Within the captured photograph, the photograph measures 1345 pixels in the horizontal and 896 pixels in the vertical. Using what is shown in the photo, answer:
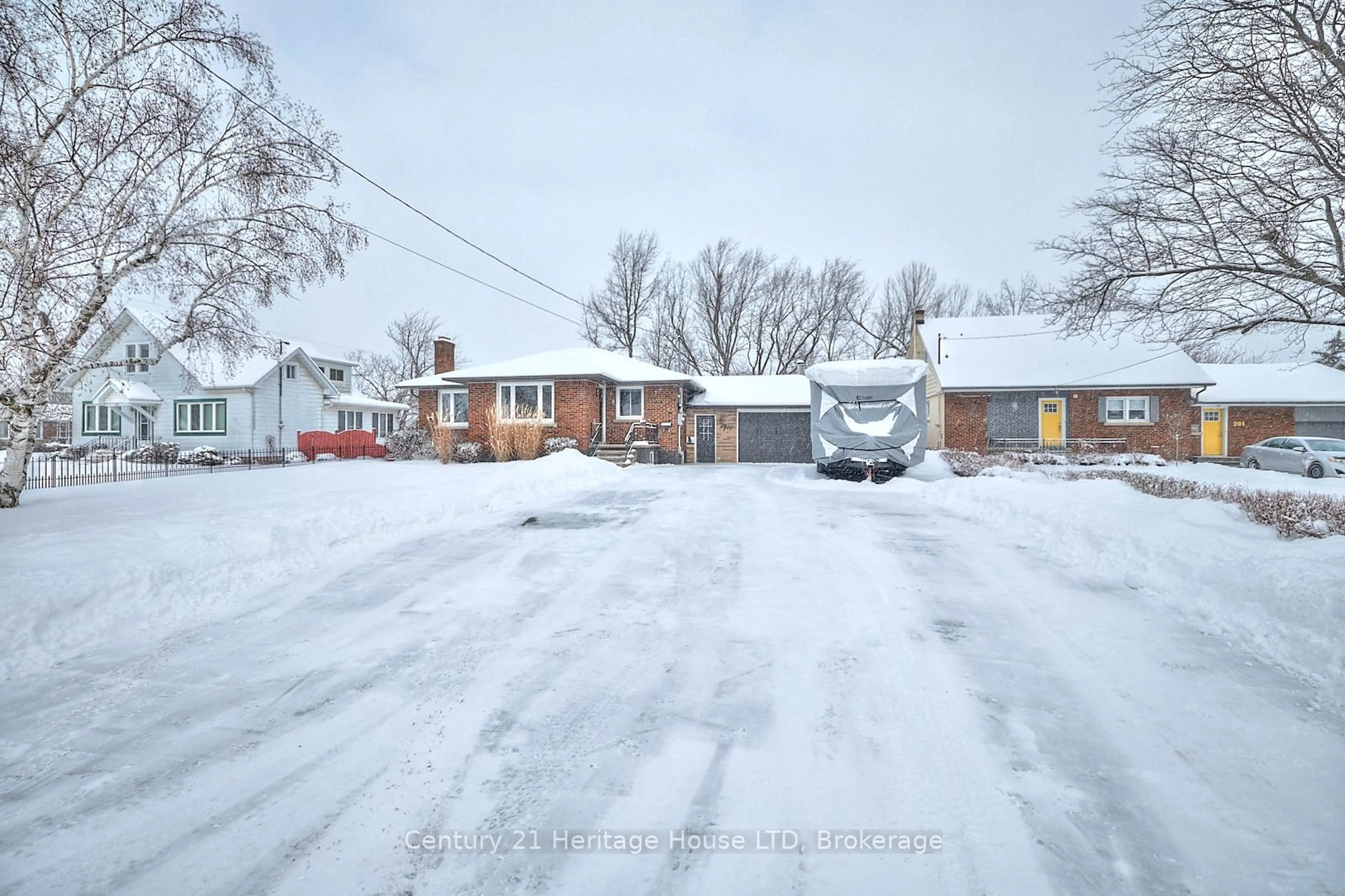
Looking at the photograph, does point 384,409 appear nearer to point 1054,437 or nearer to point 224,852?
point 1054,437

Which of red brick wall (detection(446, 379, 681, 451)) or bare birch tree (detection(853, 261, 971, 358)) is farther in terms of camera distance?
bare birch tree (detection(853, 261, 971, 358))

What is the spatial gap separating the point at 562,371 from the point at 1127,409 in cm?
2168

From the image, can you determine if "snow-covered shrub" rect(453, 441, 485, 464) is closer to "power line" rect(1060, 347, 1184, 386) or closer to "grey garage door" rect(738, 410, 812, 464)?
"grey garage door" rect(738, 410, 812, 464)

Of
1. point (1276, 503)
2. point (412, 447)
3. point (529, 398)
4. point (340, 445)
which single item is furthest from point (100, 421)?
point (1276, 503)

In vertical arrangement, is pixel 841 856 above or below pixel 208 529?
below

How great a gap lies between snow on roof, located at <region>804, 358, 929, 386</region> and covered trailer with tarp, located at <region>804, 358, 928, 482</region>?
13mm

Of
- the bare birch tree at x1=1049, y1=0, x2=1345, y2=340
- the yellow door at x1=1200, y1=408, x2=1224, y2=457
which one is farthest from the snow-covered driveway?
the yellow door at x1=1200, y1=408, x2=1224, y2=457

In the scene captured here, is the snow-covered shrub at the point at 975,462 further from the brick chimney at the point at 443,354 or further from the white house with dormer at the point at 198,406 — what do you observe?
the white house with dormer at the point at 198,406

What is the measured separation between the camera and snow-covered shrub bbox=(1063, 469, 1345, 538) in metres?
6.18

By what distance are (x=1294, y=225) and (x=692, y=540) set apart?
896cm

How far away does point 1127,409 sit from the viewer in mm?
23234

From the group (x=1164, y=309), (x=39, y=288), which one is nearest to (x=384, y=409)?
(x=39, y=288)

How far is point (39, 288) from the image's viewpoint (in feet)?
25.9

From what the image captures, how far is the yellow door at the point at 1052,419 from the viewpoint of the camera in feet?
76.4
